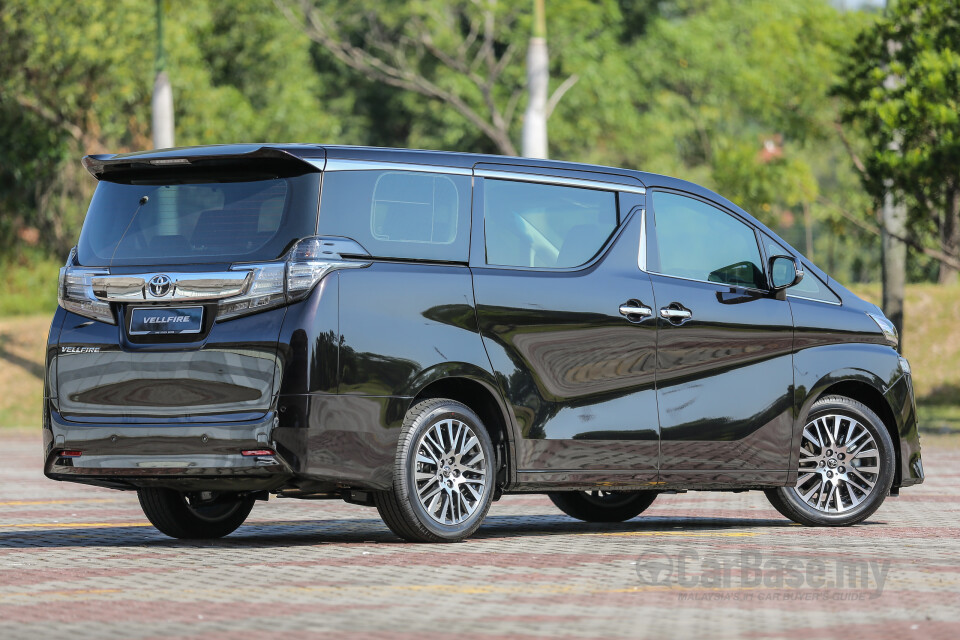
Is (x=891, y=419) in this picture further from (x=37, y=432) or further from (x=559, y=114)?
(x=559, y=114)

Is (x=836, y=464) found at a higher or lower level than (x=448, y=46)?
lower

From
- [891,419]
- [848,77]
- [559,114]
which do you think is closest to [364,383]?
[891,419]

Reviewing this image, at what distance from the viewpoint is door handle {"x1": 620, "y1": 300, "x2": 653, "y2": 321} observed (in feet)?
30.5

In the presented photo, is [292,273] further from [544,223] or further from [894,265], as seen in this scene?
[894,265]

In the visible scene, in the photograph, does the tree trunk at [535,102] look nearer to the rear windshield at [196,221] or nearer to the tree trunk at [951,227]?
the tree trunk at [951,227]

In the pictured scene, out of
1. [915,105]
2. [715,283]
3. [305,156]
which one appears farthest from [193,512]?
[915,105]

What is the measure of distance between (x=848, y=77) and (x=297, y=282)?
1768cm

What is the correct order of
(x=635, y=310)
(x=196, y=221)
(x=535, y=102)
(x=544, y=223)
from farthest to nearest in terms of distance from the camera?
1. (x=535, y=102)
2. (x=635, y=310)
3. (x=544, y=223)
4. (x=196, y=221)

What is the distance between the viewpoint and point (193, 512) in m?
9.55

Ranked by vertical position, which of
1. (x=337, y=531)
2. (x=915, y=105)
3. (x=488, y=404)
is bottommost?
(x=337, y=531)

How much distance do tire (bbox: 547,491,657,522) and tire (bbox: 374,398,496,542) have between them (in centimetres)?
192

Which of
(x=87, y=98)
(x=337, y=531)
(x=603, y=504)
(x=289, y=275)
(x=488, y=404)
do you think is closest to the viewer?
(x=289, y=275)

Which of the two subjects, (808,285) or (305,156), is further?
(808,285)

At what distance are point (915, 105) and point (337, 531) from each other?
1449 centimetres
